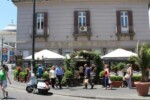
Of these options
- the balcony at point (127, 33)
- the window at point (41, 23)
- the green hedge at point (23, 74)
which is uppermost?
the window at point (41, 23)

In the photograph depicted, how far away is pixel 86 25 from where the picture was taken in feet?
132

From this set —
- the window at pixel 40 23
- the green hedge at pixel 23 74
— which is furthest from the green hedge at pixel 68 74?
the window at pixel 40 23

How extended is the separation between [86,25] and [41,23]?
16.7 feet

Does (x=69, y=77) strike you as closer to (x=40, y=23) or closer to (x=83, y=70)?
(x=83, y=70)

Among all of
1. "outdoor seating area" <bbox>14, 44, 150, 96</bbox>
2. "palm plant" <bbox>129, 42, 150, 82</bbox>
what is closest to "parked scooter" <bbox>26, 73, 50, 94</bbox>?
"outdoor seating area" <bbox>14, 44, 150, 96</bbox>

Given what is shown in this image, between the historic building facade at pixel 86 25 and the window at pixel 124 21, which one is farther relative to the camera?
the historic building facade at pixel 86 25

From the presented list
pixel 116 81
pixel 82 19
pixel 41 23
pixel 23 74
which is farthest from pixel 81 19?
pixel 116 81

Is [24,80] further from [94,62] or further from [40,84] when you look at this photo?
[40,84]

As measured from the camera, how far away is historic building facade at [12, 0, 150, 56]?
39938mm

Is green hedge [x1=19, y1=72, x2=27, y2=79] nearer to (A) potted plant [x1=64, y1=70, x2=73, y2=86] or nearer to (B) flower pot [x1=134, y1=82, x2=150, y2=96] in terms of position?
(A) potted plant [x1=64, y1=70, x2=73, y2=86]

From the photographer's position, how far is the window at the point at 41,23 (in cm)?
4028

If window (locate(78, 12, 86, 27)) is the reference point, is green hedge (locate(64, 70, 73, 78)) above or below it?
below

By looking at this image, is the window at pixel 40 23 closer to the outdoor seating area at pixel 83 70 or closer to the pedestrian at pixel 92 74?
the outdoor seating area at pixel 83 70

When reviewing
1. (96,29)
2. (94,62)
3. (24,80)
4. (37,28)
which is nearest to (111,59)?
(94,62)
